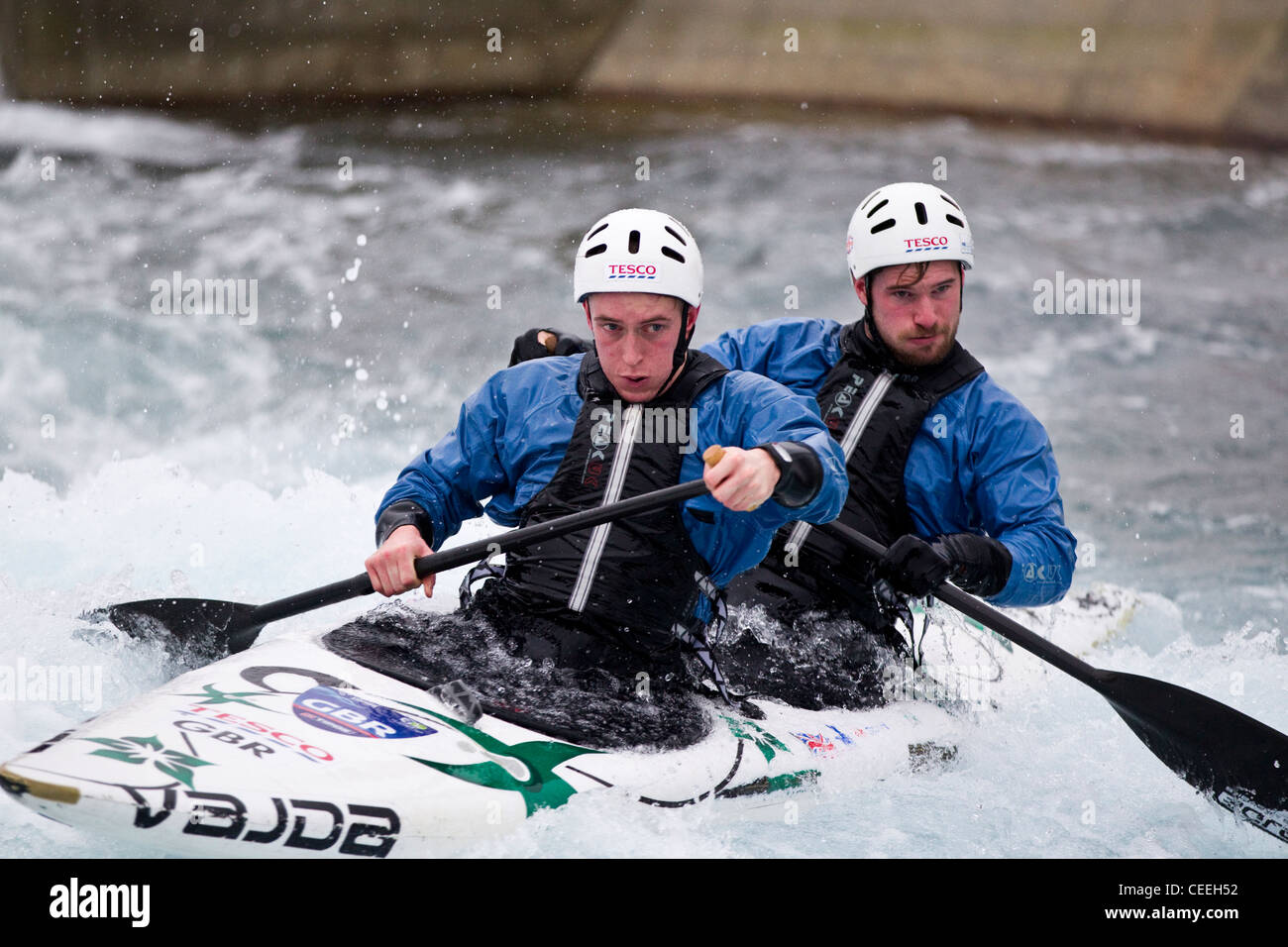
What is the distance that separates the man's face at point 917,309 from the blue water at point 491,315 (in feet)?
4.36

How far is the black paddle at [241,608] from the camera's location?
10.5 feet

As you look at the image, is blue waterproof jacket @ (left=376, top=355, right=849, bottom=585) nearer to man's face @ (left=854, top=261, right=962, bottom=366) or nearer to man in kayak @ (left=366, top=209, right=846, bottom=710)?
man in kayak @ (left=366, top=209, right=846, bottom=710)

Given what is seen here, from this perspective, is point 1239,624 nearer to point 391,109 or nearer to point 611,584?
point 611,584

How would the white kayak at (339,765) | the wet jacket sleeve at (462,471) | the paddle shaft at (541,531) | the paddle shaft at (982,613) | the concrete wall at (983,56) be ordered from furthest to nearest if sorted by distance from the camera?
the concrete wall at (983,56)
the paddle shaft at (982,613)
the wet jacket sleeve at (462,471)
the paddle shaft at (541,531)
the white kayak at (339,765)

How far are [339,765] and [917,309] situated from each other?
2213mm

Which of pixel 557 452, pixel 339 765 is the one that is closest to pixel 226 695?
pixel 339 765

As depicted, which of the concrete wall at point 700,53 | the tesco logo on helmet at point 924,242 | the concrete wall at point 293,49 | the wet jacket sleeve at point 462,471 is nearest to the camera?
the wet jacket sleeve at point 462,471

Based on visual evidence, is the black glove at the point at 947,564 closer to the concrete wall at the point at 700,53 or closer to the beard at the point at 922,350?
the beard at the point at 922,350

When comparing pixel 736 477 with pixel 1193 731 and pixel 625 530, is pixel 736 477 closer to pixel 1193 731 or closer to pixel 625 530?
pixel 625 530

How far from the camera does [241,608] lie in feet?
12.9

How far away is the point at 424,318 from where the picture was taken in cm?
1101

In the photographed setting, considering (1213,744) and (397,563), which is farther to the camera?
(1213,744)

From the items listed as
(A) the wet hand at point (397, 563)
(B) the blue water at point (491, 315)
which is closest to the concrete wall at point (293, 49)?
(B) the blue water at point (491, 315)
